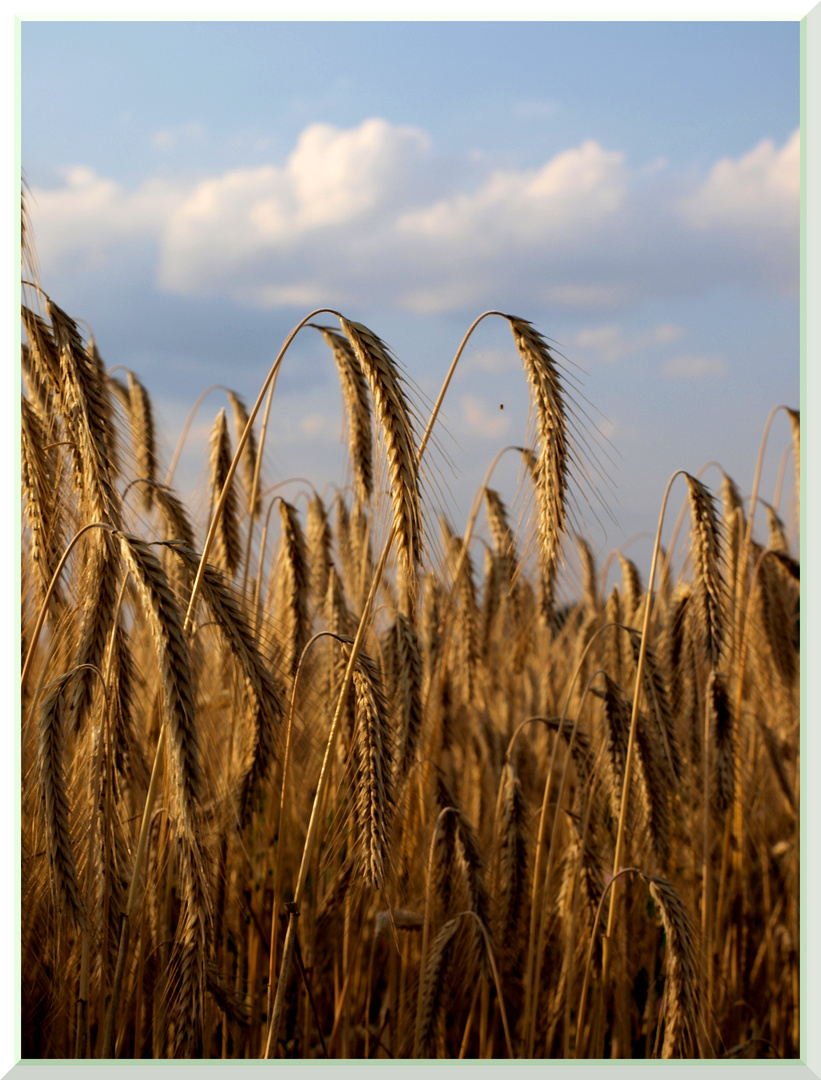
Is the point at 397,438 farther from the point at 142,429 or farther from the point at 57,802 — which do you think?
the point at 142,429

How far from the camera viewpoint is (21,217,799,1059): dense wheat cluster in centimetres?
167

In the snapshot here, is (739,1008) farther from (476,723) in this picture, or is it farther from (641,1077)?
(476,723)

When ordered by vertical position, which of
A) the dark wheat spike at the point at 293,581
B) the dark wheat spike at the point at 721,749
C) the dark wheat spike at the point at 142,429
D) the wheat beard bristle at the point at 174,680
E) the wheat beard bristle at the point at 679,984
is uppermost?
the dark wheat spike at the point at 142,429

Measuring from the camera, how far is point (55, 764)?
1.60m

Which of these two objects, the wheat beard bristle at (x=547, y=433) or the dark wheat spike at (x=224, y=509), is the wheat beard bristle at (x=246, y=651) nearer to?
the wheat beard bristle at (x=547, y=433)

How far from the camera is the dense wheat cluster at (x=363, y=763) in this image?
1669 mm

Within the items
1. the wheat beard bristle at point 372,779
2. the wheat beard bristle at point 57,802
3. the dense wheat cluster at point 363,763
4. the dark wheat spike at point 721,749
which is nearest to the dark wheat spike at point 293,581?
the dense wheat cluster at point 363,763

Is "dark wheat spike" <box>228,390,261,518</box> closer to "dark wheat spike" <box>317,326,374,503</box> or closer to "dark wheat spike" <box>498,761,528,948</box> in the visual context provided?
"dark wheat spike" <box>317,326,374,503</box>

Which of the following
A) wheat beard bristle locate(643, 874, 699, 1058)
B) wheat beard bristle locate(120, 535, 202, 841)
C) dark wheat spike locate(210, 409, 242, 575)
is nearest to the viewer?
wheat beard bristle locate(120, 535, 202, 841)

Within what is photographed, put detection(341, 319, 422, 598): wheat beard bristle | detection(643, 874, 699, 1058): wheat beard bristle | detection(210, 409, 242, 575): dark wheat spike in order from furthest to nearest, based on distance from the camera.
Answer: detection(210, 409, 242, 575): dark wheat spike → detection(643, 874, 699, 1058): wheat beard bristle → detection(341, 319, 422, 598): wheat beard bristle

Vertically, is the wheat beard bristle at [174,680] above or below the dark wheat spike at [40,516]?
below

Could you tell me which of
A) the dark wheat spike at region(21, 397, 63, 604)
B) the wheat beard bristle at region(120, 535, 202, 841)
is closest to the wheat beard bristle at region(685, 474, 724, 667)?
the wheat beard bristle at region(120, 535, 202, 841)

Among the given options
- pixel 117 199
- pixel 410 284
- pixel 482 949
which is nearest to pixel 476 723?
pixel 482 949

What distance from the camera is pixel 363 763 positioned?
1.83 m
